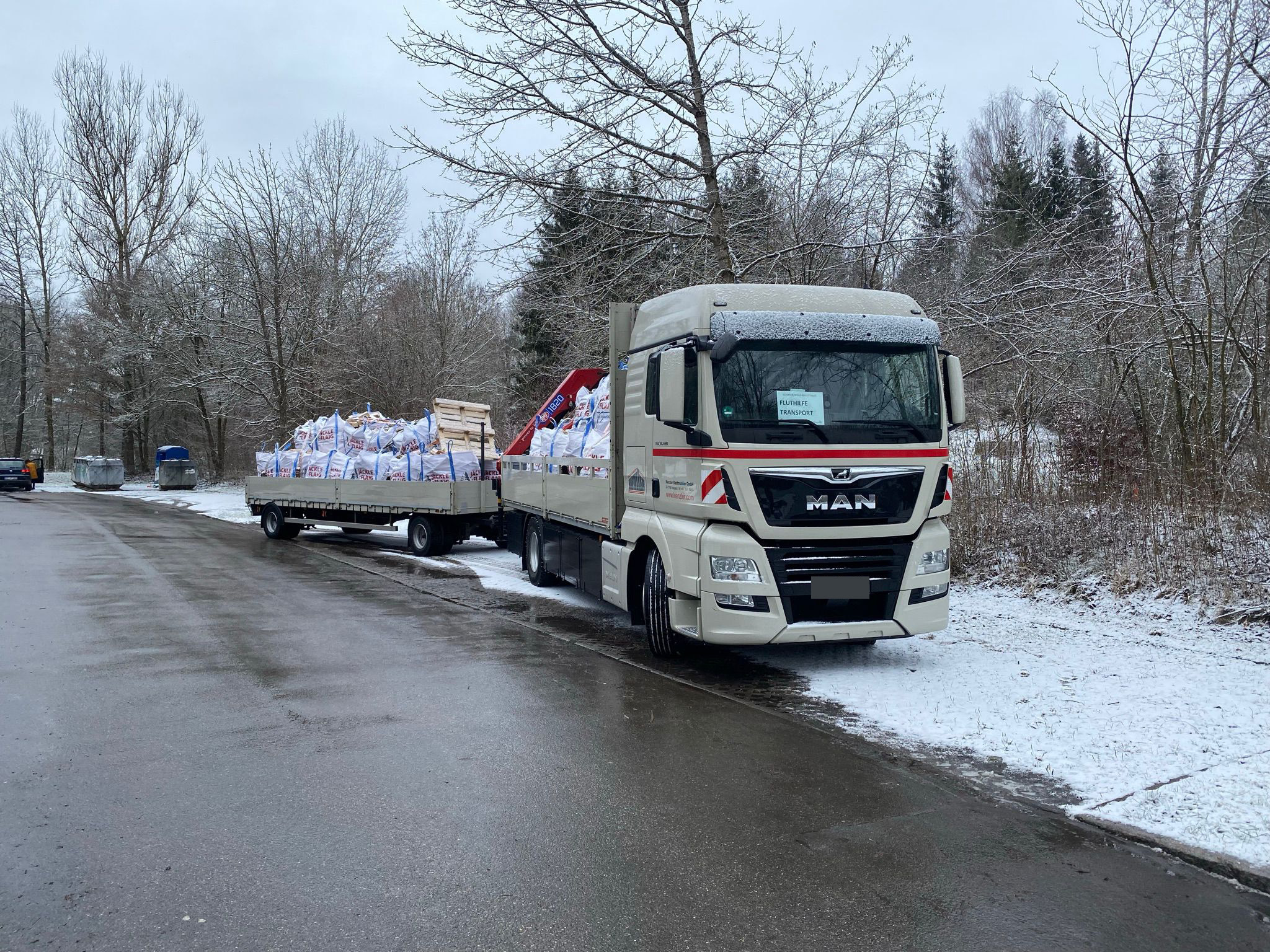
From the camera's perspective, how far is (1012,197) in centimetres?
1230

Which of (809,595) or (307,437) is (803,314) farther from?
(307,437)

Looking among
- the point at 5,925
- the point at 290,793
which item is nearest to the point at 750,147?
the point at 290,793

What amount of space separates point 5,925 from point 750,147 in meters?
11.9

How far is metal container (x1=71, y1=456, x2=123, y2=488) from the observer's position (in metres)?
42.7

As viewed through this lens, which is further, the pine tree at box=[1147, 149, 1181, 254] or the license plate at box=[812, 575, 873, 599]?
the pine tree at box=[1147, 149, 1181, 254]

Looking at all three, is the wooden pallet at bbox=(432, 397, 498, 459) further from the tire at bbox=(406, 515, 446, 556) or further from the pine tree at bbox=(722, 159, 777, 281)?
the pine tree at bbox=(722, 159, 777, 281)

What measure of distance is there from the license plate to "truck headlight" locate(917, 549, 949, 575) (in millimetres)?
539

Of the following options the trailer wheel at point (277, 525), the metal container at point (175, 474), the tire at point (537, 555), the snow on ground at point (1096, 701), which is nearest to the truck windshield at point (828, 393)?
the snow on ground at point (1096, 701)

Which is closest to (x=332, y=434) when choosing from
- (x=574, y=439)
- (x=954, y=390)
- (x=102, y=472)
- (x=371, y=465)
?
(x=371, y=465)

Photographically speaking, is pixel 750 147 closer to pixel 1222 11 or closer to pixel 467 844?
pixel 1222 11

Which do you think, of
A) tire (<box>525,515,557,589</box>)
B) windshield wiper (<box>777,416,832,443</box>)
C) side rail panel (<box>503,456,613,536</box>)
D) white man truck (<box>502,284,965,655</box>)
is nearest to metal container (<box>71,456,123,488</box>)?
side rail panel (<box>503,456,613,536</box>)

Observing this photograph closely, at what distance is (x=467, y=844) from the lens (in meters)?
3.97

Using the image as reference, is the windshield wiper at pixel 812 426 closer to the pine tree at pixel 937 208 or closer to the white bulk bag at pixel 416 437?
the pine tree at pixel 937 208

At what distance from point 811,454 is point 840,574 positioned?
3.04ft
